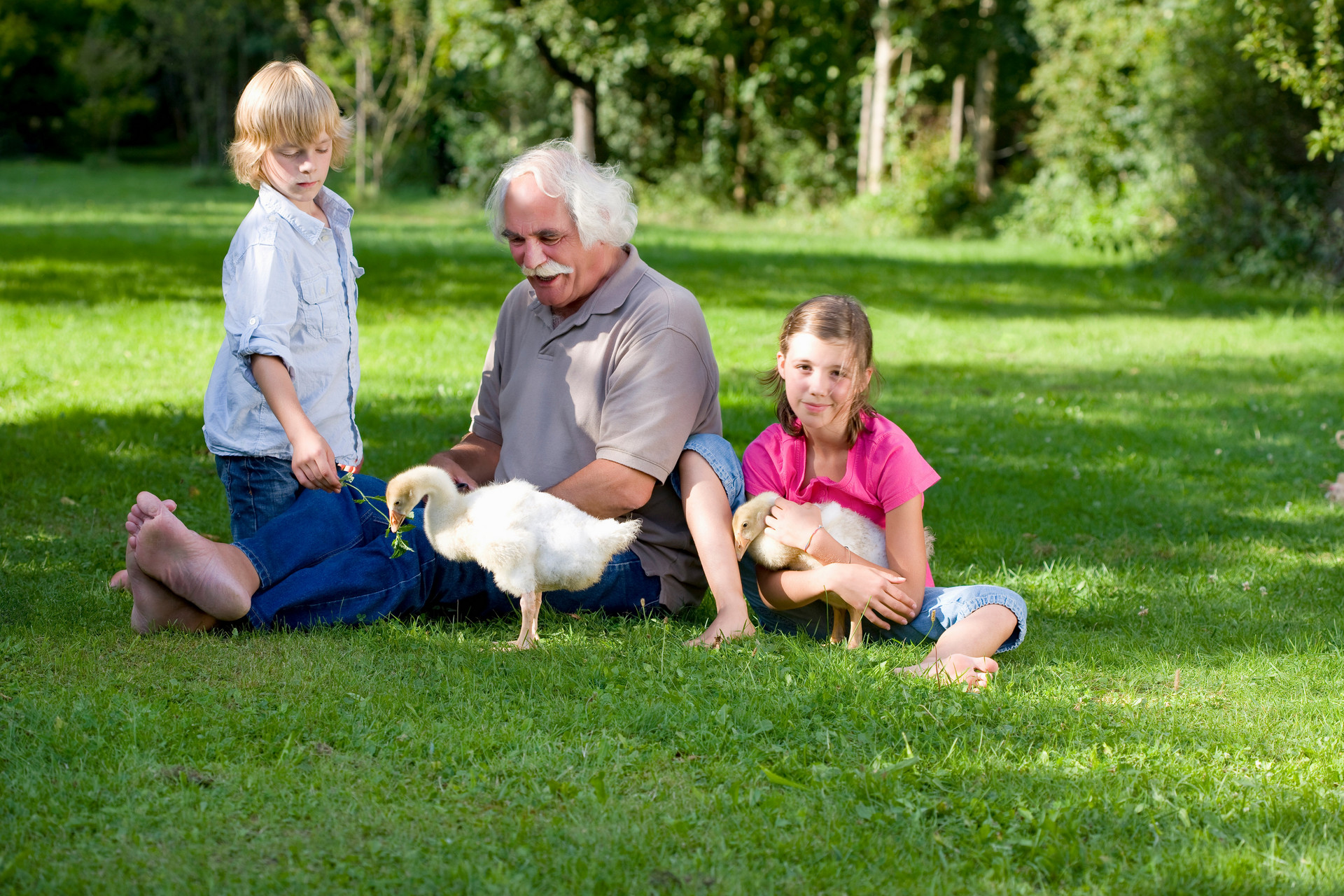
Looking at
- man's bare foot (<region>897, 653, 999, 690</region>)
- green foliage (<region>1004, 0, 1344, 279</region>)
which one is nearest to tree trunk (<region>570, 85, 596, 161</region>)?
green foliage (<region>1004, 0, 1344, 279</region>)

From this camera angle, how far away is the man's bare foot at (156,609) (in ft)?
12.7

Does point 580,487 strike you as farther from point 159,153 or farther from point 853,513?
point 159,153

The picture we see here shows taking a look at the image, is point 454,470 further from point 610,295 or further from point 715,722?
point 715,722

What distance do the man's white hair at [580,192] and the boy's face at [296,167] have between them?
22.6 inches

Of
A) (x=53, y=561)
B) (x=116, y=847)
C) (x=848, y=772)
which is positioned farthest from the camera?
(x=53, y=561)

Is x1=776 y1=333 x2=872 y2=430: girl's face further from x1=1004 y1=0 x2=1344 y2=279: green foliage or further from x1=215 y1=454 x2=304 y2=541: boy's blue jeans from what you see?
x1=1004 y1=0 x2=1344 y2=279: green foliage

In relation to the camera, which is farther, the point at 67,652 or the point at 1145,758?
the point at 67,652

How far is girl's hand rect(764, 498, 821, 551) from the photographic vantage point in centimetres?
390

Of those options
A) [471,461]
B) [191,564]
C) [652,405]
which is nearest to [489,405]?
[471,461]

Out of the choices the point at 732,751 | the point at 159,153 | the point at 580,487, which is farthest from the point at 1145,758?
the point at 159,153

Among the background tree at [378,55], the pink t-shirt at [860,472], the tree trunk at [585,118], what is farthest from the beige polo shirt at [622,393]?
the background tree at [378,55]

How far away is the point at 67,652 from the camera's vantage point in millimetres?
3715

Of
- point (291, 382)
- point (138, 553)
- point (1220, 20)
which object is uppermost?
point (1220, 20)

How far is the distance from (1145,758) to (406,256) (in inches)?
582
